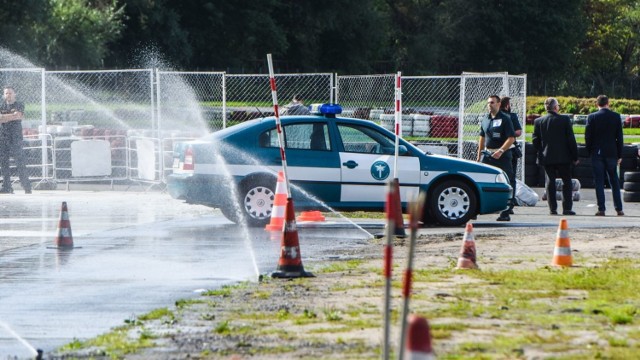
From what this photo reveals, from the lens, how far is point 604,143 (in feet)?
64.0

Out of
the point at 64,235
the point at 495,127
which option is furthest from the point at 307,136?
the point at 64,235

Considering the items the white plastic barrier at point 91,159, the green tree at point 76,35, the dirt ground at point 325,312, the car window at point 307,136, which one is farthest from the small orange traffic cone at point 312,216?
the green tree at point 76,35

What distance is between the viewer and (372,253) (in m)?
14.1

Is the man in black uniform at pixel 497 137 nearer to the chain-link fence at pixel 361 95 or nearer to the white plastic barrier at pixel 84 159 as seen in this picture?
the chain-link fence at pixel 361 95

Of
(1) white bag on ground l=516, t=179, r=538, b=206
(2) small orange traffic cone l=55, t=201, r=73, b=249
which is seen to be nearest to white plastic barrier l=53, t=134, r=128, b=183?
(1) white bag on ground l=516, t=179, r=538, b=206

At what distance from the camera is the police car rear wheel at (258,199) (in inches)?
677

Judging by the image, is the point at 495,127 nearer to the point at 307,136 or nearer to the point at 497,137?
the point at 497,137

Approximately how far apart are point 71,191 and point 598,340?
57.7ft

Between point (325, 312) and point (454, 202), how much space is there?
8.57m

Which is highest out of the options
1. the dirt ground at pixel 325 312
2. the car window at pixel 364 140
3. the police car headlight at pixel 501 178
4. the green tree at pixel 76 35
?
the green tree at pixel 76 35

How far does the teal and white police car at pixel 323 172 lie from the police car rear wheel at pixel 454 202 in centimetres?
1

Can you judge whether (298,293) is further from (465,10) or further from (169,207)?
(465,10)

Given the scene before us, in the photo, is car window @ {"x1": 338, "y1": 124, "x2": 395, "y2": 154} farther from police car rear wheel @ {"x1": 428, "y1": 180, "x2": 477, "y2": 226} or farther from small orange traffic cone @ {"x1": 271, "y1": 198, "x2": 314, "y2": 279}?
small orange traffic cone @ {"x1": 271, "y1": 198, "x2": 314, "y2": 279}

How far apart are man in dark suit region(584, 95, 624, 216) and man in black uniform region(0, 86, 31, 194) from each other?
9990 millimetres
